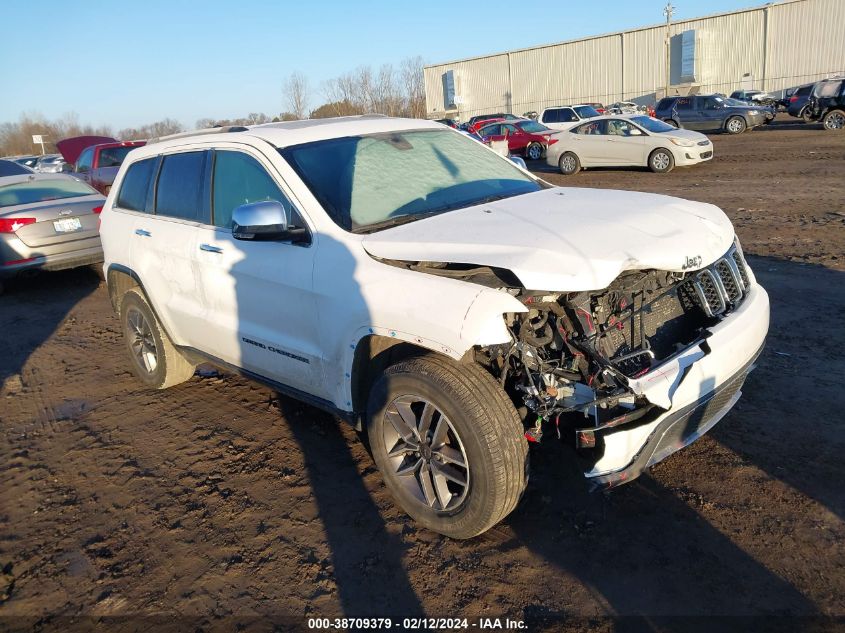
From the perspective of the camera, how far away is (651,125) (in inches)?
714

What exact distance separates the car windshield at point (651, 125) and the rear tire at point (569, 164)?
185cm

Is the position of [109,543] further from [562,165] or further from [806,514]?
[562,165]

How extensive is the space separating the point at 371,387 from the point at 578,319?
114cm

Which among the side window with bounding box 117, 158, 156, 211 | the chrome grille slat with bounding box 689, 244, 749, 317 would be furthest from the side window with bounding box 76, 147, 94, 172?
the chrome grille slat with bounding box 689, 244, 749, 317

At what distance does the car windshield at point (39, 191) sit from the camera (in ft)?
31.5

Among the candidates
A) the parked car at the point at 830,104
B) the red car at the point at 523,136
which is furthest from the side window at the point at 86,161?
the parked car at the point at 830,104

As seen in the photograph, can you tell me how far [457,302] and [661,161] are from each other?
16.2 metres

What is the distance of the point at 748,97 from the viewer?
37.3 meters

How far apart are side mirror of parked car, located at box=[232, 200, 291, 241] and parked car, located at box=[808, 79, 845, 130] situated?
26750 mm

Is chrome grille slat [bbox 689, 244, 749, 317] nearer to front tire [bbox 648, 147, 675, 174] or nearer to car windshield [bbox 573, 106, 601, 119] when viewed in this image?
front tire [bbox 648, 147, 675, 174]

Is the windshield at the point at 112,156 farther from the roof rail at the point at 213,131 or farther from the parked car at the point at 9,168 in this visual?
the roof rail at the point at 213,131

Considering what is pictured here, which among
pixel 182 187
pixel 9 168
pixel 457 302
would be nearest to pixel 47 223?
pixel 182 187

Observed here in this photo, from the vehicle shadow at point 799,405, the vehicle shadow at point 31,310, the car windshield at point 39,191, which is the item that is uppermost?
Result: the car windshield at point 39,191

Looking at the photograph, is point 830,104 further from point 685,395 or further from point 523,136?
point 685,395
